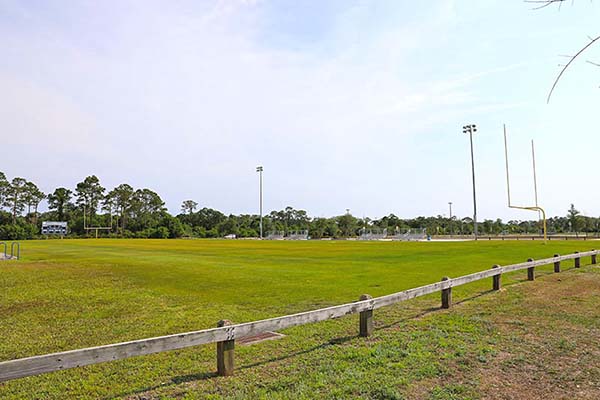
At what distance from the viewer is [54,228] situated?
10250 centimetres

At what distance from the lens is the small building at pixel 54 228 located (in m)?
101

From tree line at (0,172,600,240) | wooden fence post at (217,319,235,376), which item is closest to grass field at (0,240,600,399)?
wooden fence post at (217,319,235,376)

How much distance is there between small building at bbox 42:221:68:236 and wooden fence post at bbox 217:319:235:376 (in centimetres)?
11313

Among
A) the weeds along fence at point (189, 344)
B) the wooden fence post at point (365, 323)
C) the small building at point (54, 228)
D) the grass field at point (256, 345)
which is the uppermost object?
the small building at point (54, 228)

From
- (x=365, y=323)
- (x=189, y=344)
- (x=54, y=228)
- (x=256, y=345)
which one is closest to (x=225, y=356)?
(x=189, y=344)

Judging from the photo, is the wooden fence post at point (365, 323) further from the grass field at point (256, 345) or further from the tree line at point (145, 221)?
the tree line at point (145, 221)

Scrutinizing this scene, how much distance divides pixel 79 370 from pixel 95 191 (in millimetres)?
131309

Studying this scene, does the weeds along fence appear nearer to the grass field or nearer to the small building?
the grass field

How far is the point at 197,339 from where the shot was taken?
5.45 metres

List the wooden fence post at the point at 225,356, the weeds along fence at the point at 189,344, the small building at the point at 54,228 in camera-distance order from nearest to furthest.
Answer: the weeds along fence at the point at 189,344 < the wooden fence post at the point at 225,356 < the small building at the point at 54,228

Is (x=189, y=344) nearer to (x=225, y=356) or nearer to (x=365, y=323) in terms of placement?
(x=225, y=356)

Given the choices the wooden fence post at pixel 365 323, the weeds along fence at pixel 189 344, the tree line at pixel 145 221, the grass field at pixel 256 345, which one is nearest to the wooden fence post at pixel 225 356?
the weeds along fence at pixel 189 344

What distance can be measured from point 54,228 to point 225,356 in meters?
114

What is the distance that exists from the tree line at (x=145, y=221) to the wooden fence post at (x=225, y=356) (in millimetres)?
99609
